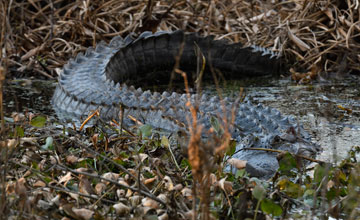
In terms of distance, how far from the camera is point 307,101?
14.1 feet

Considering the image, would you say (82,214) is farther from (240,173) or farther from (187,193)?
(240,173)

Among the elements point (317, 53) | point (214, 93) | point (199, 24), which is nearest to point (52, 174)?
point (214, 93)

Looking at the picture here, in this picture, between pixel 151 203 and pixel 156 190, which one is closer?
pixel 151 203

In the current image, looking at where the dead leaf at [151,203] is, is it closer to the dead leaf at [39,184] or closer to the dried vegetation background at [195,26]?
the dead leaf at [39,184]

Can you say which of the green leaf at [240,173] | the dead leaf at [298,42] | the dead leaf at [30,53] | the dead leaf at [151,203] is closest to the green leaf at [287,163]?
the green leaf at [240,173]

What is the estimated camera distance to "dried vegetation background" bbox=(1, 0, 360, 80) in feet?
17.6

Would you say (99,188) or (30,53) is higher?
(30,53)

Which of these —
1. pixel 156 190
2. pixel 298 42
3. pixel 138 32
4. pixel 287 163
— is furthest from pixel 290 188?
pixel 138 32

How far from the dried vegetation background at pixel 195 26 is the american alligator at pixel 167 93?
37 cm

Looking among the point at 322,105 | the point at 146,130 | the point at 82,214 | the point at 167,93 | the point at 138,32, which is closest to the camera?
the point at 82,214

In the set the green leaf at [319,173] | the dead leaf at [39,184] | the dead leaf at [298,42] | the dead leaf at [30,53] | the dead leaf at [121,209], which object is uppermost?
the dead leaf at [298,42]

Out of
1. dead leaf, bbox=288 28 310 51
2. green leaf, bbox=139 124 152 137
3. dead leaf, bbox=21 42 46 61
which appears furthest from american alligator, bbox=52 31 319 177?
dead leaf, bbox=21 42 46 61

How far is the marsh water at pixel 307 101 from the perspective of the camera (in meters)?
3.37

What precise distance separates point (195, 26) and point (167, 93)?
2.62 m
